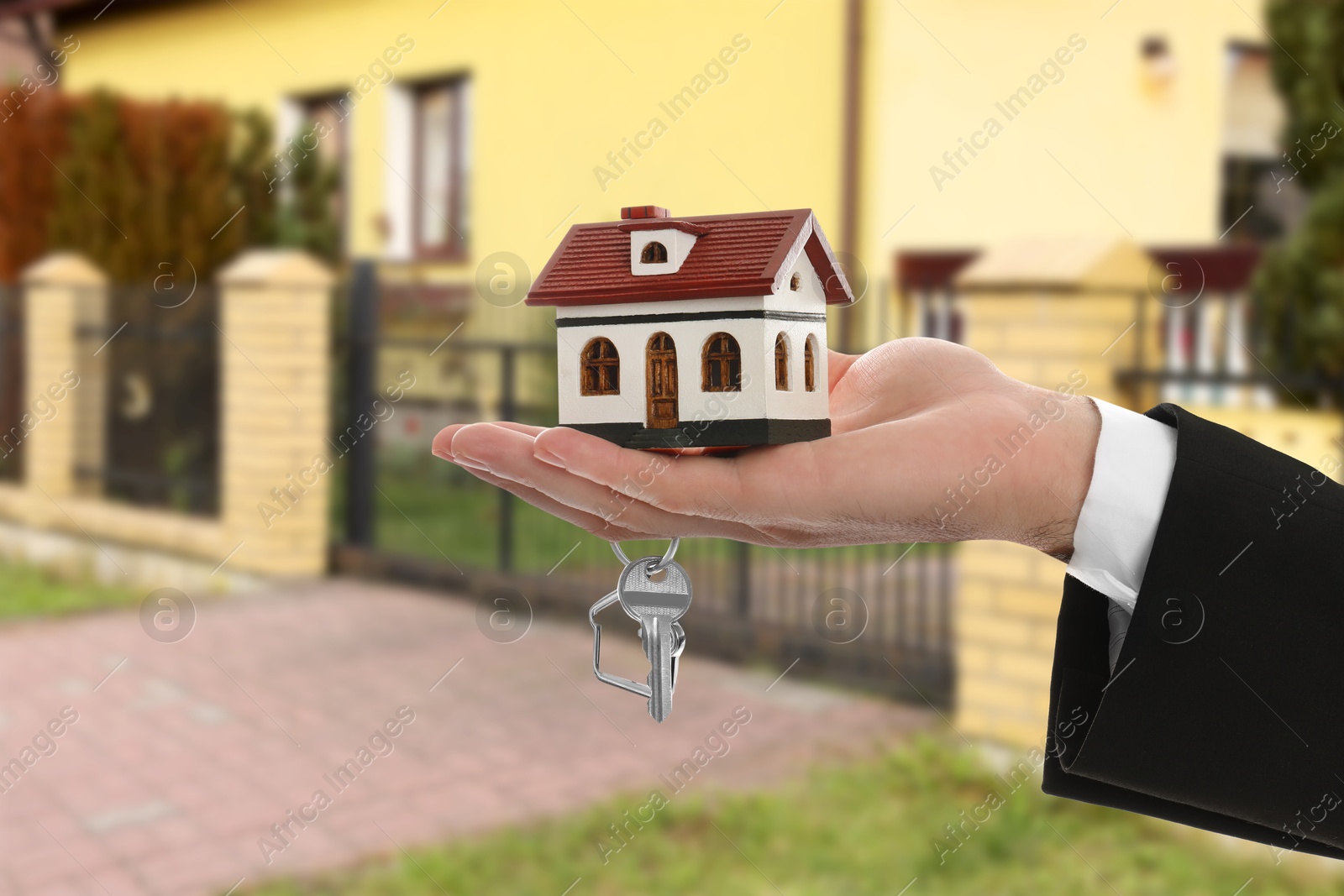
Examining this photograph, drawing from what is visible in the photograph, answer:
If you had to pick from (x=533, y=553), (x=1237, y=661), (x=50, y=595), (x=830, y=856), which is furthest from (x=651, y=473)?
(x=50, y=595)

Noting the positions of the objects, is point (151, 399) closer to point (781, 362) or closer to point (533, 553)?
point (533, 553)

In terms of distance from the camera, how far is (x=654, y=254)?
1.41 metres

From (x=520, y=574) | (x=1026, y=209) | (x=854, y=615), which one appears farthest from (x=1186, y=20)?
(x=520, y=574)

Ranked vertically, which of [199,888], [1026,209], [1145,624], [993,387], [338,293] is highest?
[1026,209]

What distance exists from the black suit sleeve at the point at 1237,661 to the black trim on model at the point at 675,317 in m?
0.49

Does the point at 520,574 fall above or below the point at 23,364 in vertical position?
below

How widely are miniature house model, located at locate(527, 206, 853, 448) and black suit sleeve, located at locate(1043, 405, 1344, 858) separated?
1.46 feet

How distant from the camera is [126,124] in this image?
422 inches

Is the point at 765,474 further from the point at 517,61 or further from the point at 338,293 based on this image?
the point at 517,61

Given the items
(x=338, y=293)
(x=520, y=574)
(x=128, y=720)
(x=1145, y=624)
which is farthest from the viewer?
(x=338, y=293)

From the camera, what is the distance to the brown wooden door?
145 cm

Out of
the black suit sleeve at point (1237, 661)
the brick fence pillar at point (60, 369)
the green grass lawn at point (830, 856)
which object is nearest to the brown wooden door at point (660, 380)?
the black suit sleeve at point (1237, 661)

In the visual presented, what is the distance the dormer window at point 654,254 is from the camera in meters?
1.40

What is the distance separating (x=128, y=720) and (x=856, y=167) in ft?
19.5
